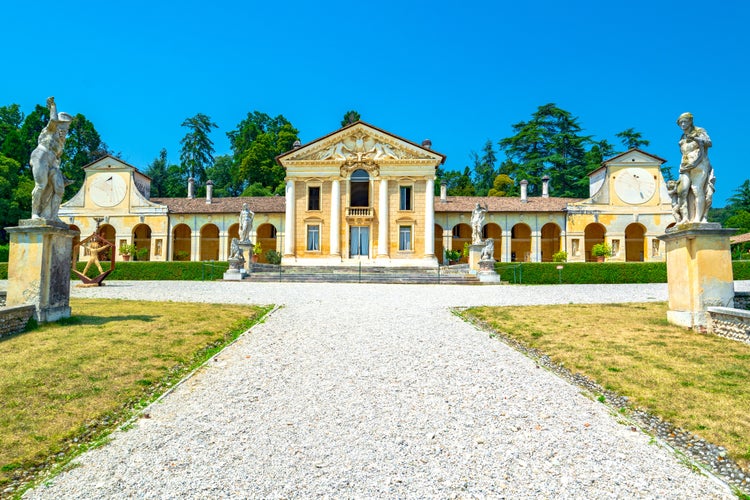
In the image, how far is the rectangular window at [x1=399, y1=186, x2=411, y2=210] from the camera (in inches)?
1275

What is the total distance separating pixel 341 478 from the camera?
3316 millimetres

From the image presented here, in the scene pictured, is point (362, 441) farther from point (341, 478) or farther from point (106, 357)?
point (106, 357)

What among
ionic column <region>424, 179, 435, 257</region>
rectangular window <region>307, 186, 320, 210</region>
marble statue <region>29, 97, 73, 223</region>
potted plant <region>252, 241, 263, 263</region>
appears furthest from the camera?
potted plant <region>252, 241, 263, 263</region>

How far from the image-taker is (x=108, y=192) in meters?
36.1

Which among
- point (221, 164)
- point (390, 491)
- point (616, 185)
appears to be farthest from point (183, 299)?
point (221, 164)

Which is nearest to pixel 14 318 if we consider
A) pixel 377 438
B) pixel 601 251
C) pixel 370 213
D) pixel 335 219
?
pixel 377 438

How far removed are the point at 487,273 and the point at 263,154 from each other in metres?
36.7

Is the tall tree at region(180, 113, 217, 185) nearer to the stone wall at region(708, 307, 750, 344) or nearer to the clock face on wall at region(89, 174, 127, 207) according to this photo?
the clock face on wall at region(89, 174, 127, 207)

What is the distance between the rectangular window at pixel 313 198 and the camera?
107 ft

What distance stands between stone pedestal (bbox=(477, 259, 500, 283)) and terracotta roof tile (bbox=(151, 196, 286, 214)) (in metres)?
18.3

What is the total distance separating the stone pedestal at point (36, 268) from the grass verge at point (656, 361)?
28.0 feet

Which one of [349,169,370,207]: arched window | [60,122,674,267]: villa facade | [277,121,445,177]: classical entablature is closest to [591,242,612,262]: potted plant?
[60,122,674,267]: villa facade

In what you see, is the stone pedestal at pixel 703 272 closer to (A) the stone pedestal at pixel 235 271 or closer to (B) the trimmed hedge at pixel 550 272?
(B) the trimmed hedge at pixel 550 272

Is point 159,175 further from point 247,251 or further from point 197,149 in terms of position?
point 247,251
